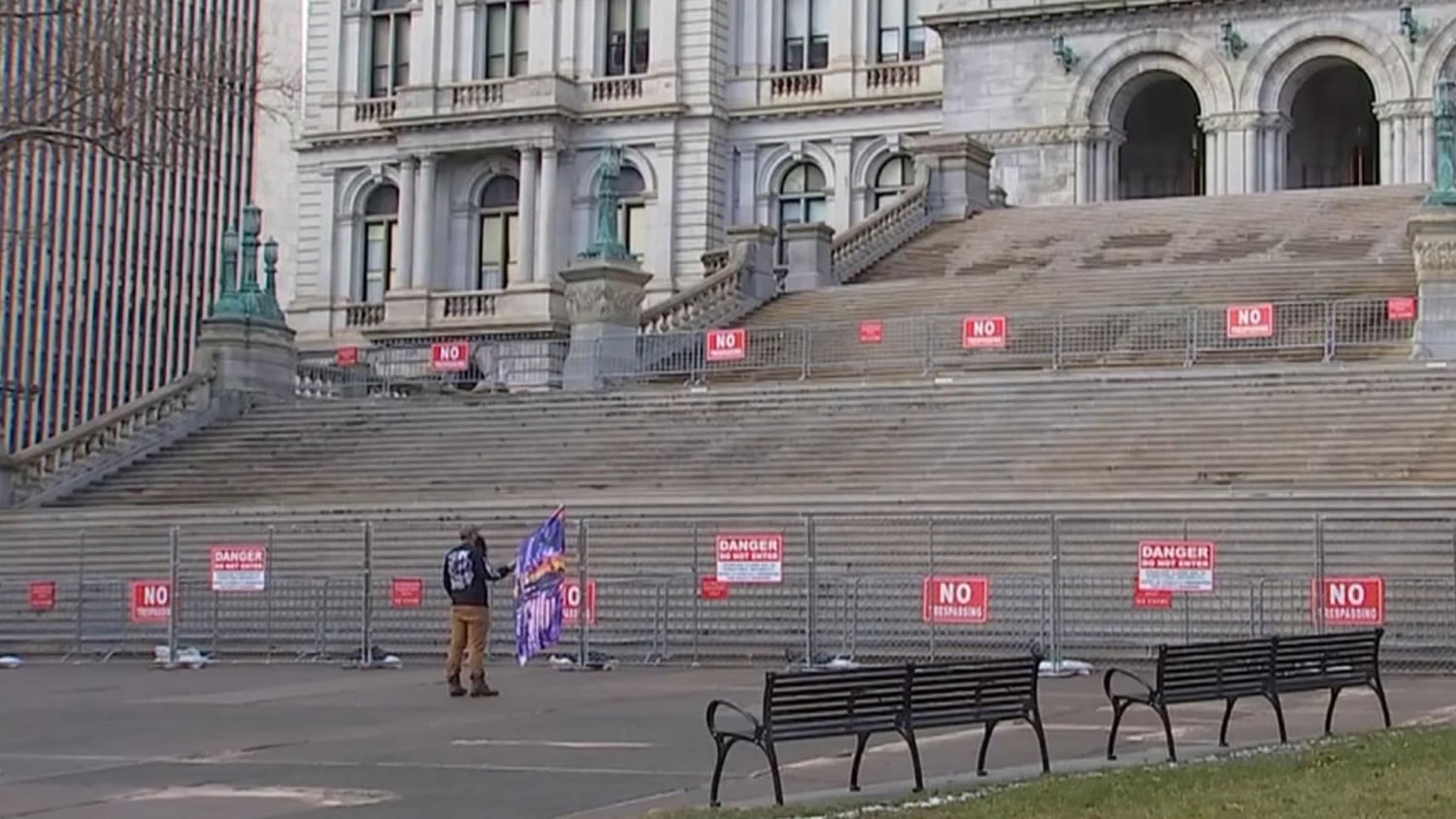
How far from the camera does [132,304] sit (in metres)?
125

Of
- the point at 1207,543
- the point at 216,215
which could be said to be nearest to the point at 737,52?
the point at 1207,543

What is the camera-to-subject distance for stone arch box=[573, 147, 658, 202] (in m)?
64.2

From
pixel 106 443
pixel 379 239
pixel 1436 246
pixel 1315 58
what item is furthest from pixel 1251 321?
pixel 379 239

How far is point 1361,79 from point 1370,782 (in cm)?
4499

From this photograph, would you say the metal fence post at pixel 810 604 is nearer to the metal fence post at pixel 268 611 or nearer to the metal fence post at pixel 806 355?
the metal fence post at pixel 268 611

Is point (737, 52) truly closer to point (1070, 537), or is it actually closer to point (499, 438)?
point (499, 438)

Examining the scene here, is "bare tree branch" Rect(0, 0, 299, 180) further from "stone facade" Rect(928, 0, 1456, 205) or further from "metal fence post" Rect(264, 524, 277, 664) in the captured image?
"stone facade" Rect(928, 0, 1456, 205)

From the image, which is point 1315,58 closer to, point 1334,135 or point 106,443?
point 1334,135

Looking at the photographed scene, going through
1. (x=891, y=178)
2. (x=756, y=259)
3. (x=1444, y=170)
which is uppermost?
(x=891, y=178)

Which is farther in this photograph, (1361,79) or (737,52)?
(737,52)

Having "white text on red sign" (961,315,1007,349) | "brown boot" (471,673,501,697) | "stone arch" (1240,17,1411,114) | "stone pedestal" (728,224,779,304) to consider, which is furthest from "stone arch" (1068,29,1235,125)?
"brown boot" (471,673,501,697)

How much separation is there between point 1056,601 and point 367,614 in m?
7.91

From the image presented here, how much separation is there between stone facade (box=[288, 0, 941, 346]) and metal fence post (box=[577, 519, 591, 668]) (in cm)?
3602

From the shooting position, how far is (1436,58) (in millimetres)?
51250
